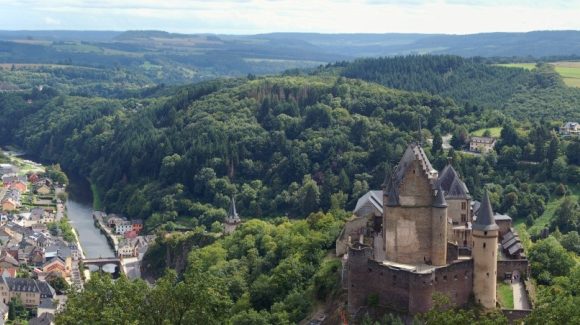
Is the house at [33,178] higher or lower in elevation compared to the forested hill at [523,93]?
lower

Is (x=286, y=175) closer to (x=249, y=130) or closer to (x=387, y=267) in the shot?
(x=249, y=130)

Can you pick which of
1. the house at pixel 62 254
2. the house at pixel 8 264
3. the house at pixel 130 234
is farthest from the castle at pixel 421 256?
the house at pixel 130 234

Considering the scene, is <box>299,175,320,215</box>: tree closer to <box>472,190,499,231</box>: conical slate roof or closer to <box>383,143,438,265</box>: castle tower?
<box>383,143,438,265</box>: castle tower

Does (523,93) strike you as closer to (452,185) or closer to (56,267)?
(56,267)

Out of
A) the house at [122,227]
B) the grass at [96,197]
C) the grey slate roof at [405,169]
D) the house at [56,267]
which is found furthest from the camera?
the grass at [96,197]

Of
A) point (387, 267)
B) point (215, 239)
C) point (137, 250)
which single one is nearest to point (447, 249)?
point (387, 267)

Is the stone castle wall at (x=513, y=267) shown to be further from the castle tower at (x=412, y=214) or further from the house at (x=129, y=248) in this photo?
the house at (x=129, y=248)
